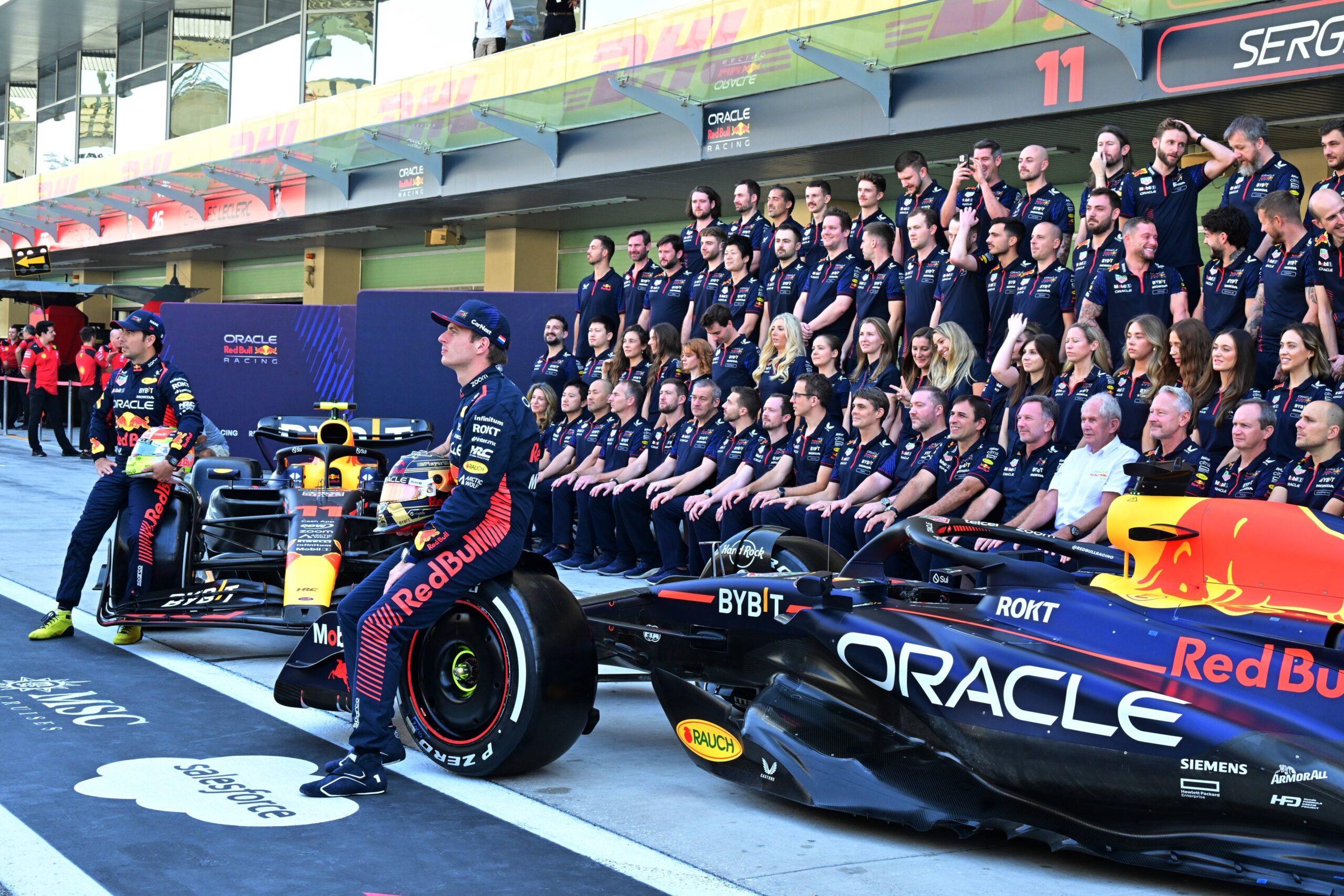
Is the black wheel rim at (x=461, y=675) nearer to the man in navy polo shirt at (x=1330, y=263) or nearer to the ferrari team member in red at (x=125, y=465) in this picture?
the ferrari team member in red at (x=125, y=465)

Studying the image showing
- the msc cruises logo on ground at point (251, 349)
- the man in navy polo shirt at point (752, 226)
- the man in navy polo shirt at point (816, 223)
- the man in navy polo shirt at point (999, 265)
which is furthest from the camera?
the msc cruises logo on ground at point (251, 349)

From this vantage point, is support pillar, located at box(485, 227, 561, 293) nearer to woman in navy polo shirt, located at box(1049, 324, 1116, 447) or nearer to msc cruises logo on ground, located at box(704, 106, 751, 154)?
msc cruises logo on ground, located at box(704, 106, 751, 154)

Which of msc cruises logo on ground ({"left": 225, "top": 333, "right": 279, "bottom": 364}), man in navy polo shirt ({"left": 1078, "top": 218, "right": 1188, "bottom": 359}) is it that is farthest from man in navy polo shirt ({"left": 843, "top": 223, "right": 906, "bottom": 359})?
msc cruises logo on ground ({"left": 225, "top": 333, "right": 279, "bottom": 364})

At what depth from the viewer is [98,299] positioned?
132 feet

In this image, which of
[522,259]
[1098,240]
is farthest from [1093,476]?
[522,259]

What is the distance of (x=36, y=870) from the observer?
4051mm

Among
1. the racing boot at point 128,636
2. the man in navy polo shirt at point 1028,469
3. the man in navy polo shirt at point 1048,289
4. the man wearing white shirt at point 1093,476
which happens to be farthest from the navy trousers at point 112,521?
the man in navy polo shirt at point 1048,289

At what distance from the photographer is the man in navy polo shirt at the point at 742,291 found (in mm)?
11117

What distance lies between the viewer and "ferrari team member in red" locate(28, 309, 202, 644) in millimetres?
7688

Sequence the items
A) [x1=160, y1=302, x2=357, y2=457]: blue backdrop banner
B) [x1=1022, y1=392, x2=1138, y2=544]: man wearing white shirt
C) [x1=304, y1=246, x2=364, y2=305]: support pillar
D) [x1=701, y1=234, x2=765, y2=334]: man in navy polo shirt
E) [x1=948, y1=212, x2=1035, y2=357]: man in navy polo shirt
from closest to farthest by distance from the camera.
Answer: [x1=1022, y1=392, x2=1138, y2=544]: man wearing white shirt, [x1=948, y1=212, x2=1035, y2=357]: man in navy polo shirt, [x1=701, y1=234, x2=765, y2=334]: man in navy polo shirt, [x1=160, y1=302, x2=357, y2=457]: blue backdrop banner, [x1=304, y1=246, x2=364, y2=305]: support pillar

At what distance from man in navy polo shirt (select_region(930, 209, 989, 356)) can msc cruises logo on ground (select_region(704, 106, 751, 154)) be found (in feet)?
18.1

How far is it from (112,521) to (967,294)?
220 inches

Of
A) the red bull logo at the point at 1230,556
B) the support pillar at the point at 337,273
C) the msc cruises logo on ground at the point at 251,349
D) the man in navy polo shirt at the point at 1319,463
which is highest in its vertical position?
the support pillar at the point at 337,273

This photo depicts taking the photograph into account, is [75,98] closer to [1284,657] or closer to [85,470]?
[85,470]
